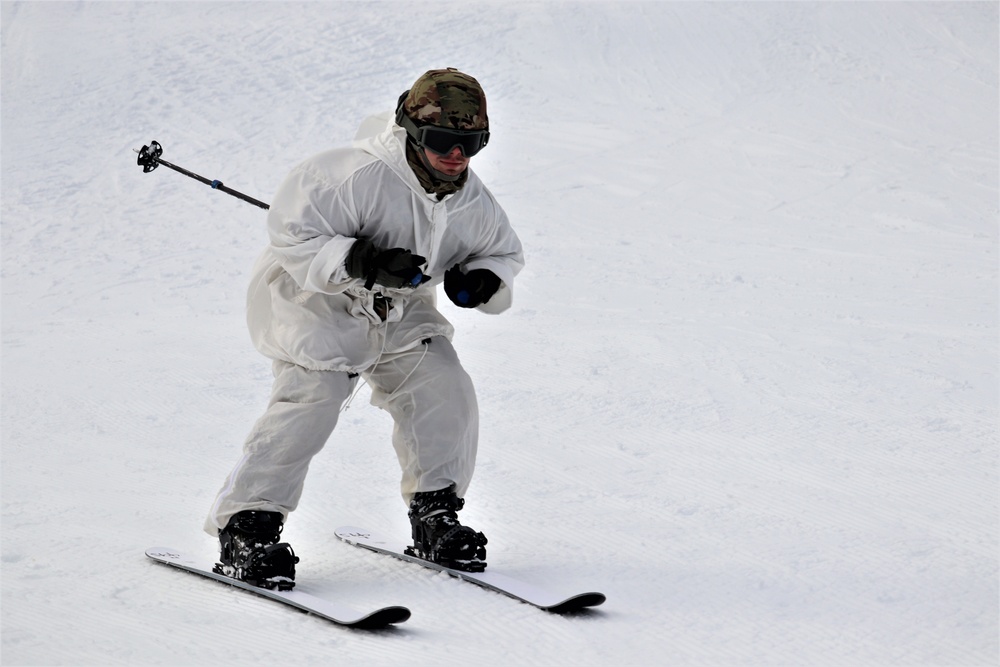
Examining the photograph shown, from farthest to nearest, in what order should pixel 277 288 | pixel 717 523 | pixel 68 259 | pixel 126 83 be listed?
pixel 126 83, pixel 68 259, pixel 717 523, pixel 277 288

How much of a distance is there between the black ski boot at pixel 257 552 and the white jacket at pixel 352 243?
420 mm

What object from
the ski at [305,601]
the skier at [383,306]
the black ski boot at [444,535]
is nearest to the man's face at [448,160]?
the skier at [383,306]

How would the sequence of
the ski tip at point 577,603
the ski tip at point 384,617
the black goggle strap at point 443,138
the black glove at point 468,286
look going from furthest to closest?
the black glove at point 468,286
the black goggle strap at point 443,138
the ski tip at point 577,603
the ski tip at point 384,617

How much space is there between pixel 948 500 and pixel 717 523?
0.77 metres

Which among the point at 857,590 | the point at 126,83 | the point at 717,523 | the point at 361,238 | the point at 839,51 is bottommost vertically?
the point at 857,590

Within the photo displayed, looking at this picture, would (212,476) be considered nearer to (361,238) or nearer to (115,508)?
(115,508)

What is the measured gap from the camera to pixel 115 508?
3756 mm

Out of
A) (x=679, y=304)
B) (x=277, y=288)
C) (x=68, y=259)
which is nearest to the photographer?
(x=277, y=288)

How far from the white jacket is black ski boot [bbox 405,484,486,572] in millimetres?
415

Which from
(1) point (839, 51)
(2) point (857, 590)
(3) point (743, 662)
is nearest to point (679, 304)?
(2) point (857, 590)

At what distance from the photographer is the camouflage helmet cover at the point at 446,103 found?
2957 mm

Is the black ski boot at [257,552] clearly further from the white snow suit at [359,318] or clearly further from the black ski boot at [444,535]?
the black ski boot at [444,535]

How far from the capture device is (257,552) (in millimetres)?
2979

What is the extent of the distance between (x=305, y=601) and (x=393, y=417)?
631mm
